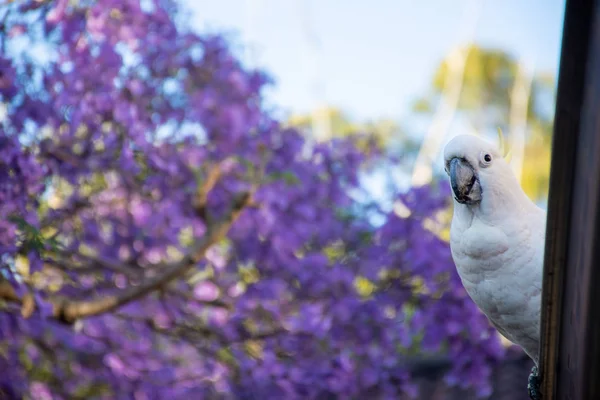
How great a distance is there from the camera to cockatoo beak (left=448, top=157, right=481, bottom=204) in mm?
1354

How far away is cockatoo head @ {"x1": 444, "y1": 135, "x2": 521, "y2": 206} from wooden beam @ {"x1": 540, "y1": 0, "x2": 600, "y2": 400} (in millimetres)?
571

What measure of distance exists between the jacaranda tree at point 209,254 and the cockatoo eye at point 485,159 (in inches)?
37.7

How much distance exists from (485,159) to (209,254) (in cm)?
143

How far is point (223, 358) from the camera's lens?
2.55m

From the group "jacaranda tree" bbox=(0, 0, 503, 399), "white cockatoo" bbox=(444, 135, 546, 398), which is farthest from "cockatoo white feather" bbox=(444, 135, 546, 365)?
"jacaranda tree" bbox=(0, 0, 503, 399)

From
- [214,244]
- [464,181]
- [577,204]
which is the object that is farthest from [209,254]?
[577,204]

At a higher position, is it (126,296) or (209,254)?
(209,254)

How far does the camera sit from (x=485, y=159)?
137cm

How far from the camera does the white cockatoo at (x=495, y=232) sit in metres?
1.35

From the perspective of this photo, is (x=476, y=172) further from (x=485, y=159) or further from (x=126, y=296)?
(x=126, y=296)

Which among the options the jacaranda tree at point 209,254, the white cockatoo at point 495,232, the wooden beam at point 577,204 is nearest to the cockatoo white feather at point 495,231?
the white cockatoo at point 495,232

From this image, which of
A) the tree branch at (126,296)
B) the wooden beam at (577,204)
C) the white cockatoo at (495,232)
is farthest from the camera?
the tree branch at (126,296)

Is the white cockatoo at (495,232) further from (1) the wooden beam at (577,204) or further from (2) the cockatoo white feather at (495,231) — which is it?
(1) the wooden beam at (577,204)

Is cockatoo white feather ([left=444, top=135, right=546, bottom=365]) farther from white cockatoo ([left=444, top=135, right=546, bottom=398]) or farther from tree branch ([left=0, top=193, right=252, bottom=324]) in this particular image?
tree branch ([left=0, top=193, right=252, bottom=324])
